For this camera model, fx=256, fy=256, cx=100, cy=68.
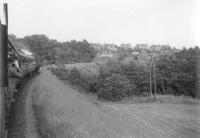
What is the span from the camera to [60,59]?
89.4m

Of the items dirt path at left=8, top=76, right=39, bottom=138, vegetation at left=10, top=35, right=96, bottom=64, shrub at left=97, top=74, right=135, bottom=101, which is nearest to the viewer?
dirt path at left=8, top=76, right=39, bottom=138

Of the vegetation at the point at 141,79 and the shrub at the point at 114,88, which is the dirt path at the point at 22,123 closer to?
the vegetation at the point at 141,79

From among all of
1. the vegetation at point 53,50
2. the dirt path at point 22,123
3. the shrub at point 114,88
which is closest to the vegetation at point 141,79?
the shrub at point 114,88

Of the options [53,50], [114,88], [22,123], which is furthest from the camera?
[53,50]

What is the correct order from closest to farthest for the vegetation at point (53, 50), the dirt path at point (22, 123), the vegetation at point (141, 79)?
1. the dirt path at point (22, 123)
2. the vegetation at point (141, 79)
3. the vegetation at point (53, 50)

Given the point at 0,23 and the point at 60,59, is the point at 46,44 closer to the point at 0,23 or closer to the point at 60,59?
the point at 60,59

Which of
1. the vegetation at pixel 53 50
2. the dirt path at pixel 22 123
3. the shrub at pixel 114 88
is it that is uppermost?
the vegetation at pixel 53 50

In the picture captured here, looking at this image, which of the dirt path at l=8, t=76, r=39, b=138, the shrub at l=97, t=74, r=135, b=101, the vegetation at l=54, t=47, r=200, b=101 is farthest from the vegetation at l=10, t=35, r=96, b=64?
the dirt path at l=8, t=76, r=39, b=138

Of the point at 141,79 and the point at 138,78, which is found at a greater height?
the point at 138,78

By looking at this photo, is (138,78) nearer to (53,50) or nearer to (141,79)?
(141,79)

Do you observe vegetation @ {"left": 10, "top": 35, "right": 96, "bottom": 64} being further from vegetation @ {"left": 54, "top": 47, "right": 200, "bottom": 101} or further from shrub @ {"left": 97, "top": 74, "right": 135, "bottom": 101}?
shrub @ {"left": 97, "top": 74, "right": 135, "bottom": 101}

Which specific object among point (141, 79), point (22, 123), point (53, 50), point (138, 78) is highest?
point (53, 50)

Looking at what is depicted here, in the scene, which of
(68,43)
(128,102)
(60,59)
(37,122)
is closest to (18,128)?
(37,122)

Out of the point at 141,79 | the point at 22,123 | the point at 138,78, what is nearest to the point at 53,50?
the point at 138,78
